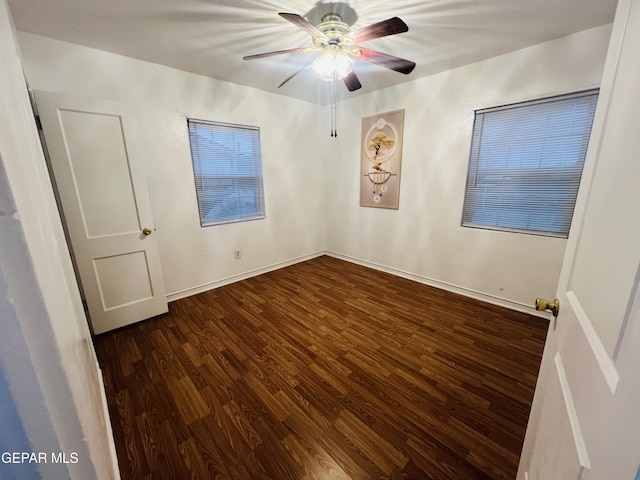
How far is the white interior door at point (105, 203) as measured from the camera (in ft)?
6.34

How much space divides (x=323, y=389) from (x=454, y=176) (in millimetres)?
2516

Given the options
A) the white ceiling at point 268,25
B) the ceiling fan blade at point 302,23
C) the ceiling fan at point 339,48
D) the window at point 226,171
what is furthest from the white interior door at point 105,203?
the ceiling fan blade at point 302,23

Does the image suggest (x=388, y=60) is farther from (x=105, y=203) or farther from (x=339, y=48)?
(x=105, y=203)

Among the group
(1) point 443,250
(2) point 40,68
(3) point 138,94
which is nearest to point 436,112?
(1) point 443,250

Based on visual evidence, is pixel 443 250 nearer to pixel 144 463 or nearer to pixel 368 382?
pixel 368 382

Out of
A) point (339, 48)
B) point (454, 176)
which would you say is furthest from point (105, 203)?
point (454, 176)

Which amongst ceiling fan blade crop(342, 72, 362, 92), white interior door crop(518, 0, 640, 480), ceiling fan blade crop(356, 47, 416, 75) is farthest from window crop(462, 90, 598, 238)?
white interior door crop(518, 0, 640, 480)

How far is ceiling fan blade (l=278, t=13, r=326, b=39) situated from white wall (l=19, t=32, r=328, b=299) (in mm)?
1763

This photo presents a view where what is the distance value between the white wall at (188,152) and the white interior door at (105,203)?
30 centimetres

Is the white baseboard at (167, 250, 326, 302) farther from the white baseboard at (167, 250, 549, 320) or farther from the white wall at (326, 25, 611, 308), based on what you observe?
the white wall at (326, 25, 611, 308)

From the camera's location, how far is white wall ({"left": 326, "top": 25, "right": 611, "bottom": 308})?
6.89ft

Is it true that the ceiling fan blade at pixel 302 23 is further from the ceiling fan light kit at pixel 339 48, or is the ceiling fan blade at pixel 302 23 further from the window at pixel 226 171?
the window at pixel 226 171

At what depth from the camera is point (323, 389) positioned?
1672 mm

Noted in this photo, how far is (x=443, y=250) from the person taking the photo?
9.82ft
